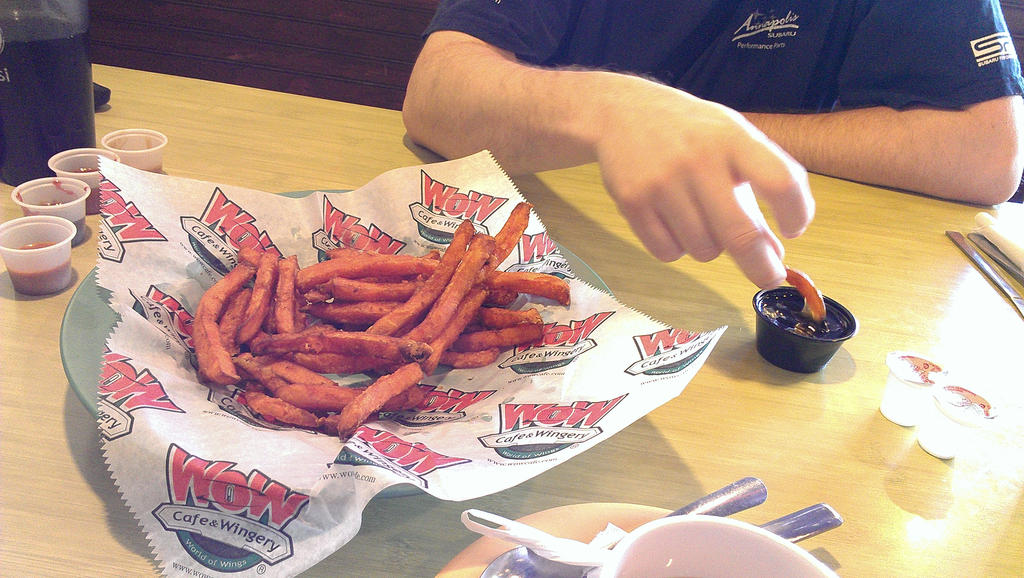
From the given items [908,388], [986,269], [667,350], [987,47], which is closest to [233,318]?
[667,350]

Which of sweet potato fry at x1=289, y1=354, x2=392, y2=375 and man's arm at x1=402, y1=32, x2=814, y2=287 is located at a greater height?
man's arm at x1=402, y1=32, x2=814, y2=287

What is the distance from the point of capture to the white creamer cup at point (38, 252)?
3.33 ft

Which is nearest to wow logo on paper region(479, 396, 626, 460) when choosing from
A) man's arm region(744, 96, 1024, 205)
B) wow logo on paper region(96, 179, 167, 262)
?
wow logo on paper region(96, 179, 167, 262)

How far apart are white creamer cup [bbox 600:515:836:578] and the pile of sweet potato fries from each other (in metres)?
0.43

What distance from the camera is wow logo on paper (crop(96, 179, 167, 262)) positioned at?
981 millimetres

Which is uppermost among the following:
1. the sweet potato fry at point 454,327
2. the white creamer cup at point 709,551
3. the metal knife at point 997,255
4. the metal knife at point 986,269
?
the white creamer cup at point 709,551

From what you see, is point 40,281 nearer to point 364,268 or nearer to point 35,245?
point 35,245

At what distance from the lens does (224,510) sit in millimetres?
673

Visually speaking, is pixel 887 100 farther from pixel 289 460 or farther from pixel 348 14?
pixel 348 14

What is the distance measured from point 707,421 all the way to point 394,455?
427mm

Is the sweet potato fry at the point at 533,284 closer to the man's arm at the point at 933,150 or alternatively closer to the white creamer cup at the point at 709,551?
the white creamer cup at the point at 709,551

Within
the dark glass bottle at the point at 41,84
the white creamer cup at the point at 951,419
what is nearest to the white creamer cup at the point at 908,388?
the white creamer cup at the point at 951,419

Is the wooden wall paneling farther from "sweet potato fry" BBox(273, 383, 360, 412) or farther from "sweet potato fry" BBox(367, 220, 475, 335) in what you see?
"sweet potato fry" BBox(273, 383, 360, 412)

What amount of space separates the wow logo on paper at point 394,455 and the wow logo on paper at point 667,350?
284mm
